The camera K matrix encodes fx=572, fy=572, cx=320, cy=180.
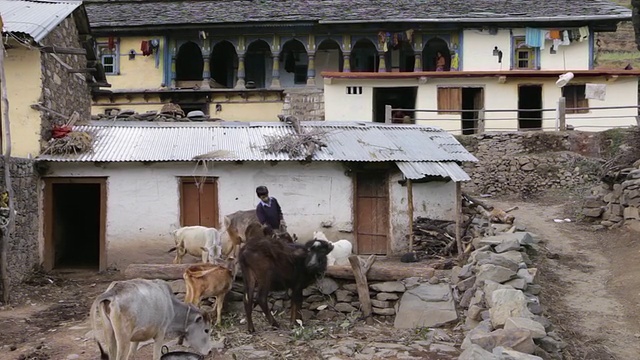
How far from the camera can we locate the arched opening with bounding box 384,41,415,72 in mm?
26266

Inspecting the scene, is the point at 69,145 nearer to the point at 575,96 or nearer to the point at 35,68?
the point at 35,68

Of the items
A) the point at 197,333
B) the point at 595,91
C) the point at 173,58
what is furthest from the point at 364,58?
the point at 197,333

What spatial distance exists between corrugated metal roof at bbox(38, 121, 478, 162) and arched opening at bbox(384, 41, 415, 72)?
12175mm

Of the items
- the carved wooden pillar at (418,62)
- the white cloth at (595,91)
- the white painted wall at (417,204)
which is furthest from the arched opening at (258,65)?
the white painted wall at (417,204)

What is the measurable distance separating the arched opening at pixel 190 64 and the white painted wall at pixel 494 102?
8923mm

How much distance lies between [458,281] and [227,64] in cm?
2182

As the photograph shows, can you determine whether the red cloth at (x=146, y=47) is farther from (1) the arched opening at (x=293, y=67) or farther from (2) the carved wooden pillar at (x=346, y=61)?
(2) the carved wooden pillar at (x=346, y=61)

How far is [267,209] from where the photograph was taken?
8898mm

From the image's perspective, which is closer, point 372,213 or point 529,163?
point 372,213

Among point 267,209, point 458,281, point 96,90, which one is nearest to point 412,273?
point 458,281

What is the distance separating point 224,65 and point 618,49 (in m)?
30.9

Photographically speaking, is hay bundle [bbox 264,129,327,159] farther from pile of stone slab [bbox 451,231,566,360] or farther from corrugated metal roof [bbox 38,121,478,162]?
pile of stone slab [bbox 451,231,566,360]

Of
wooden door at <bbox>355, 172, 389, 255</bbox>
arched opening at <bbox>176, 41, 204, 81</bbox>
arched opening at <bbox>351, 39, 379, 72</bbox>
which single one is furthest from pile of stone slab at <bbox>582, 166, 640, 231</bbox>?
arched opening at <bbox>176, 41, 204, 81</bbox>

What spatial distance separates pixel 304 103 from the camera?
962 inches
